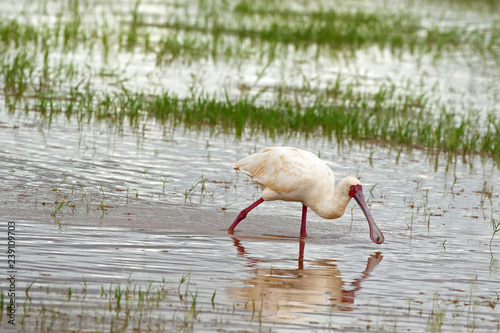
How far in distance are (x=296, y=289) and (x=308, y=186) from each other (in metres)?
1.55

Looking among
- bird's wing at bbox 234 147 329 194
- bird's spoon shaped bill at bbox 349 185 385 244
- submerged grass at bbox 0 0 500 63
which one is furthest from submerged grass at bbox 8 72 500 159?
bird's spoon shaped bill at bbox 349 185 385 244

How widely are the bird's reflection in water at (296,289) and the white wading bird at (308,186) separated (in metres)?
0.55

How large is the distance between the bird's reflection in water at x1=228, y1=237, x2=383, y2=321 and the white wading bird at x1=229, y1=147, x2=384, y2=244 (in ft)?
1.81

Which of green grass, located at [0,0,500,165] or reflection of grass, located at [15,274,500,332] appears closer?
reflection of grass, located at [15,274,500,332]

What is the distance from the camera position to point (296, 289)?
5844 mm

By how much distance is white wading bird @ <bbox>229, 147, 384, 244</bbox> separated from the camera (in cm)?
713

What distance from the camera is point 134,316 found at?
4.95 m

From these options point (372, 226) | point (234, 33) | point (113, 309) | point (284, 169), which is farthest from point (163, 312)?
point (234, 33)

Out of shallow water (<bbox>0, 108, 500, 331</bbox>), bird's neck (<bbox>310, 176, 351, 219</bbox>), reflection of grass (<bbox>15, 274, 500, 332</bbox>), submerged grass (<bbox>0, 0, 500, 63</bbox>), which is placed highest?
submerged grass (<bbox>0, 0, 500, 63</bbox>)

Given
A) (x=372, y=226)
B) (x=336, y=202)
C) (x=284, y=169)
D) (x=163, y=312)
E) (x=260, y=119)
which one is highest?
(x=260, y=119)

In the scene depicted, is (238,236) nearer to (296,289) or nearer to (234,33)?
(296,289)

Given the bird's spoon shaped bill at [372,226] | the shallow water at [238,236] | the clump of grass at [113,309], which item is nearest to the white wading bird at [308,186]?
the bird's spoon shaped bill at [372,226]

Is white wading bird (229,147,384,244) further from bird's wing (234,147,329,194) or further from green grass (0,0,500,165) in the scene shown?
green grass (0,0,500,165)

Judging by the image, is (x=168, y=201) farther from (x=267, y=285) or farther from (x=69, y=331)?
(x=69, y=331)
